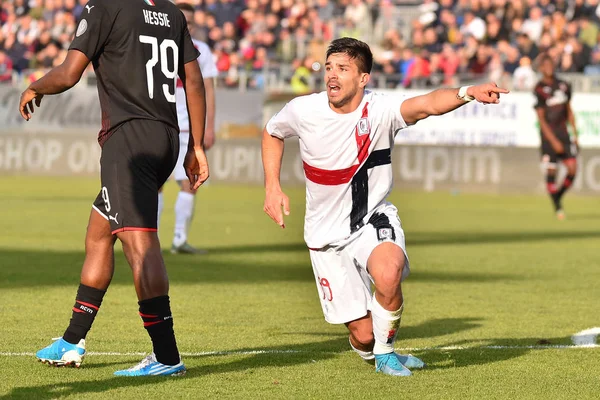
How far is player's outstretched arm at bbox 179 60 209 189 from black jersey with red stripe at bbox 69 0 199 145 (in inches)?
5.7

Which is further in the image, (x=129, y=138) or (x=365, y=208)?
(x=365, y=208)

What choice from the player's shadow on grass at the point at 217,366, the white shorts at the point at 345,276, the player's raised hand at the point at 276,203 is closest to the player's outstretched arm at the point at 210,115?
the player's shadow on grass at the point at 217,366

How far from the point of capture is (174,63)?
669cm

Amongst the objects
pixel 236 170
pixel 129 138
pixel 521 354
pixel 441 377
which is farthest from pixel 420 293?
pixel 236 170

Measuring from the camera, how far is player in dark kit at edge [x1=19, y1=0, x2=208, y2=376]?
6465mm

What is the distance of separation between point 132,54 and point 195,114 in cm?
52

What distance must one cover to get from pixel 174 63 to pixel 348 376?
183cm

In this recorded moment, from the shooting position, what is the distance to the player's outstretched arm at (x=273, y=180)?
6895mm

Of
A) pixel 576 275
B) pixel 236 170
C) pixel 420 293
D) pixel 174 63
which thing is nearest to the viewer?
pixel 174 63

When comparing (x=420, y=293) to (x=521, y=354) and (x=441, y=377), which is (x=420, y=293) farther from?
(x=441, y=377)

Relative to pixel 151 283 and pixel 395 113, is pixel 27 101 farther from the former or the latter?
pixel 395 113

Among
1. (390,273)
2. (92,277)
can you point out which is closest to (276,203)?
(390,273)

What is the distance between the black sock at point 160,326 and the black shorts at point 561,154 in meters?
15.0

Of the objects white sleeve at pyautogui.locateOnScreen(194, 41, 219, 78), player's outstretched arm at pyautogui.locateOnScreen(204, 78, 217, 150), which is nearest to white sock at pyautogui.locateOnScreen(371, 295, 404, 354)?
player's outstretched arm at pyautogui.locateOnScreen(204, 78, 217, 150)
